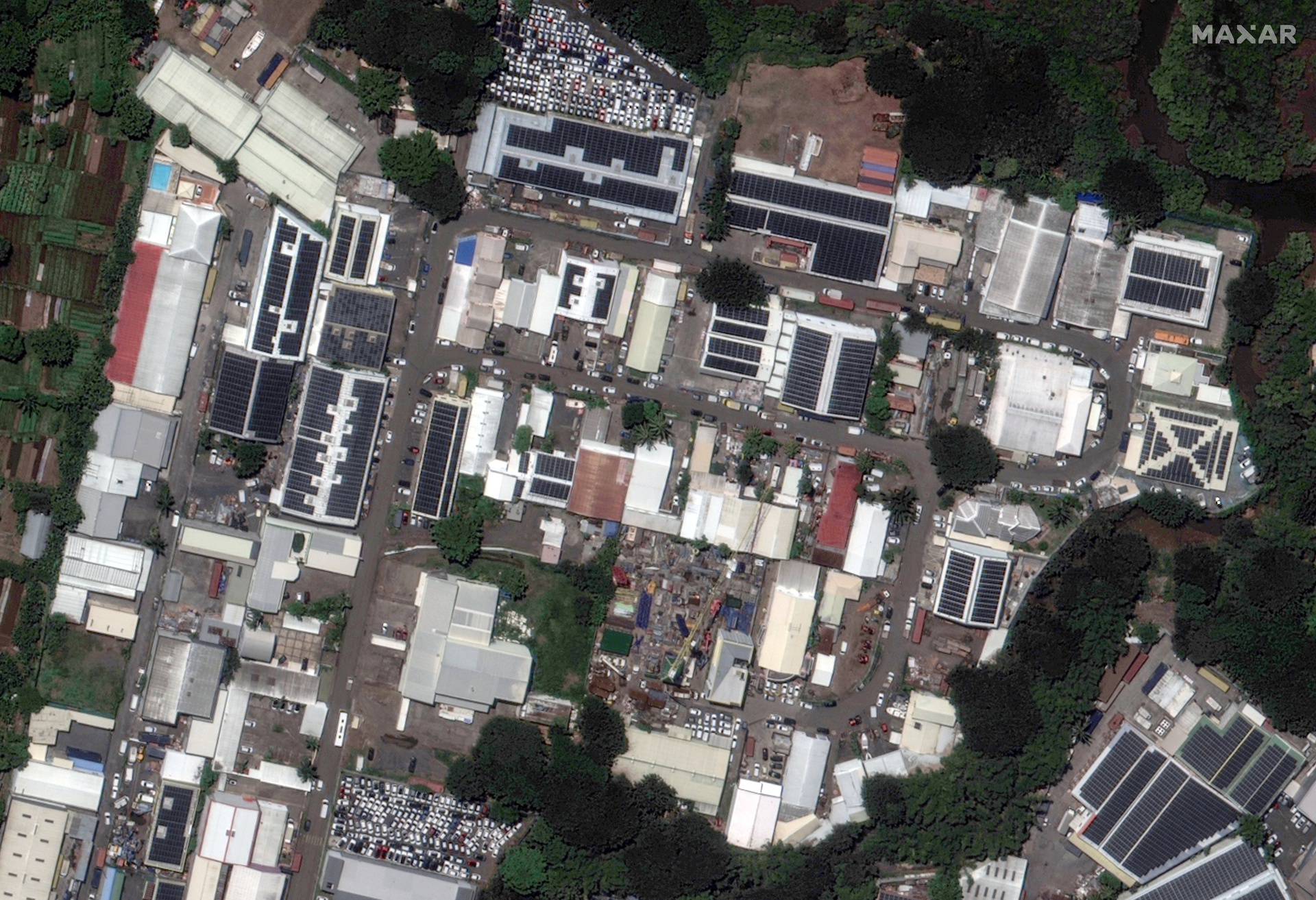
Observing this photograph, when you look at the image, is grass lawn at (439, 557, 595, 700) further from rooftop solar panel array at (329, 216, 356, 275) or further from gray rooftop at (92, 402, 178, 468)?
rooftop solar panel array at (329, 216, 356, 275)

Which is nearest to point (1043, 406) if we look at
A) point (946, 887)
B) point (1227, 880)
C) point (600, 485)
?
point (600, 485)

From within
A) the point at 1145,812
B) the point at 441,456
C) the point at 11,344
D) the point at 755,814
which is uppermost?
the point at 11,344

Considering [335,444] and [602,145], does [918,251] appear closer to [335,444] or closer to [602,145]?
[602,145]

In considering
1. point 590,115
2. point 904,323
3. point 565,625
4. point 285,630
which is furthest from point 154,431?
point 904,323

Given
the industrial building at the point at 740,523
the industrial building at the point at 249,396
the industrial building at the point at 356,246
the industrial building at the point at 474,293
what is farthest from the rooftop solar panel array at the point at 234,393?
the industrial building at the point at 740,523

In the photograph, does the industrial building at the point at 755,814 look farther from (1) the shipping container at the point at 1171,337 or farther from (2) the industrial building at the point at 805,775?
(1) the shipping container at the point at 1171,337

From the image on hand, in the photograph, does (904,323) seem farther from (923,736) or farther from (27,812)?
(27,812)
